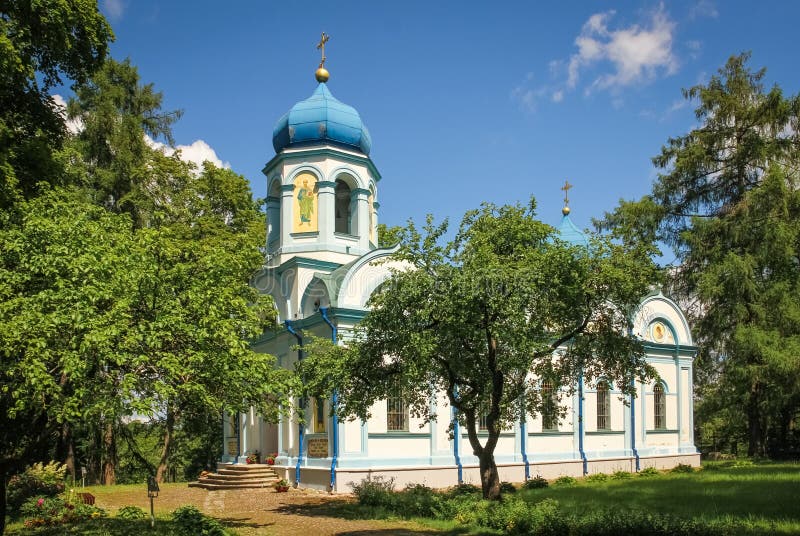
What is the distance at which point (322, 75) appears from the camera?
81.5ft

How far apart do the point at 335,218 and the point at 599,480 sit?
11902mm

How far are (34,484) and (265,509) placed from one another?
20.1 feet

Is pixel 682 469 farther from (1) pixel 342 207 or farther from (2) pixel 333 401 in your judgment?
(1) pixel 342 207

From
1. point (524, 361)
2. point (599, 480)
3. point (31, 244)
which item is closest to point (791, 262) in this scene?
point (599, 480)

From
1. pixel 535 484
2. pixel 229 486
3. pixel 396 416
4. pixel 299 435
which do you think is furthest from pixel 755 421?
pixel 229 486

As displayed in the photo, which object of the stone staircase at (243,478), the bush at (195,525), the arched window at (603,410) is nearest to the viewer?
the bush at (195,525)

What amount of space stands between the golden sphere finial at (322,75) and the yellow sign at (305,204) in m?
3.73

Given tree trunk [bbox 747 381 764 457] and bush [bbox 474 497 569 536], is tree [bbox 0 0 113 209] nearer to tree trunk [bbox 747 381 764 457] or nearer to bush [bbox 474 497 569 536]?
bush [bbox 474 497 569 536]

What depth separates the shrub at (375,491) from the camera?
16609 millimetres

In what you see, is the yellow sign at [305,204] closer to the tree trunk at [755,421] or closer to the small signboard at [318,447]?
the small signboard at [318,447]

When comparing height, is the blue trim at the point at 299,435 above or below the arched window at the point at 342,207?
below

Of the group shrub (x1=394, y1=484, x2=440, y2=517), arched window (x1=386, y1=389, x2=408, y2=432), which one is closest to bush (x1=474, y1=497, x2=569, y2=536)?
shrub (x1=394, y1=484, x2=440, y2=517)

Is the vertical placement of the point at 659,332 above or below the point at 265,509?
above

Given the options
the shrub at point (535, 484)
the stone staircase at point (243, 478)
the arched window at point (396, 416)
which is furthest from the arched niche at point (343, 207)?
the shrub at point (535, 484)
